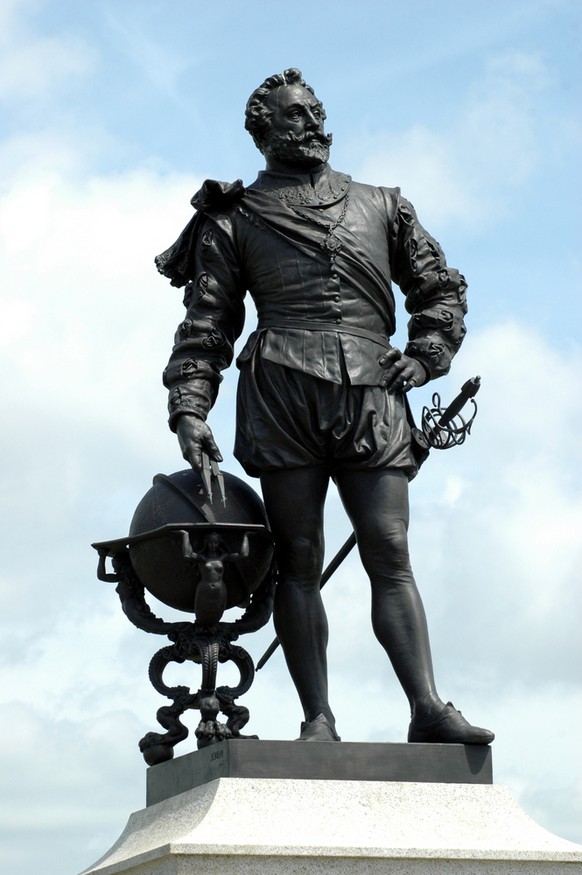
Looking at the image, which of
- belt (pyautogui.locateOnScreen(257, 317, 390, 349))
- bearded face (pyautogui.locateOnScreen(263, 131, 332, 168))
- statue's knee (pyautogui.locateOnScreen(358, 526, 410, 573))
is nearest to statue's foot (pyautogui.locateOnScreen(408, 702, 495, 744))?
statue's knee (pyautogui.locateOnScreen(358, 526, 410, 573))

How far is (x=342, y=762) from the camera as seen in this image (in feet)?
29.8

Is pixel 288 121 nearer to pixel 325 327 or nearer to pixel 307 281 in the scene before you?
pixel 307 281

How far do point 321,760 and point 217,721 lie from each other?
739mm

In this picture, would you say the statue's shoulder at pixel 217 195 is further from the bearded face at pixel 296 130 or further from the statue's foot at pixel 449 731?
the statue's foot at pixel 449 731

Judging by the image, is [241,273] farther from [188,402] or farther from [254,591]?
[254,591]

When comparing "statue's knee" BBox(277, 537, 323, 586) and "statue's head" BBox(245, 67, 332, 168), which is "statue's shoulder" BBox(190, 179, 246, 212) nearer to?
"statue's head" BBox(245, 67, 332, 168)

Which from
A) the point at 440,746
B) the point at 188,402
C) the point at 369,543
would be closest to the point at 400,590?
the point at 369,543

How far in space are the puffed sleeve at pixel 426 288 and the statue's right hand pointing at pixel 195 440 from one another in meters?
1.29

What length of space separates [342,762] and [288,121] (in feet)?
12.4

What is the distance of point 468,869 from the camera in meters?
8.66

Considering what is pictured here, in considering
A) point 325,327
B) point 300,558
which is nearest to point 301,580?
point 300,558

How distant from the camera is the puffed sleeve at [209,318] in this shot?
33.1ft

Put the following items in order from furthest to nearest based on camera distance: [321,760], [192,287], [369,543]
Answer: [192,287], [369,543], [321,760]

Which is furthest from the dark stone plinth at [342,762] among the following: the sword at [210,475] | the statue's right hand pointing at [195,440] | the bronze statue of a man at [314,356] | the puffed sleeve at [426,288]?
the puffed sleeve at [426,288]
